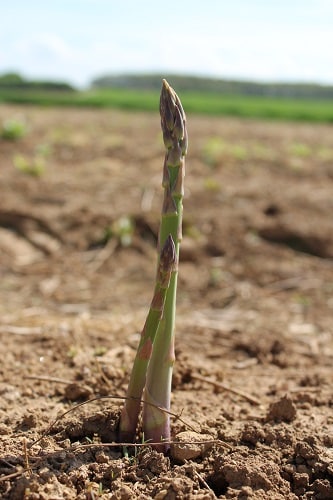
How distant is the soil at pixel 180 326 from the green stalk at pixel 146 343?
0.30 ft

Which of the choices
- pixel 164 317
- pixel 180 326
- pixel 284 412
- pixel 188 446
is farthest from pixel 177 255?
pixel 180 326

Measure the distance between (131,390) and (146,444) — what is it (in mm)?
201

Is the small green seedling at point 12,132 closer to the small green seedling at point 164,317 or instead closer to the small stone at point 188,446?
the small green seedling at point 164,317

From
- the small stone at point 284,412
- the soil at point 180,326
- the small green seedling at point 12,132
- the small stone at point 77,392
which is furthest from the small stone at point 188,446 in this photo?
the small green seedling at point 12,132

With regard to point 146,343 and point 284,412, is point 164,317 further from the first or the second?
point 284,412

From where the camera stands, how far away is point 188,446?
2533 millimetres

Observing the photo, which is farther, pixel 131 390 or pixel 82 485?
pixel 131 390

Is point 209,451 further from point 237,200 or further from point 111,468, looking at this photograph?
point 237,200

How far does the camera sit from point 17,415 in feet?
9.30

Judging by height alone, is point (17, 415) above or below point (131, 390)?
below

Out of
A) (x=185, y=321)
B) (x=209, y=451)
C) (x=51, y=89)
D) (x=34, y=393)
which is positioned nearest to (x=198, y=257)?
(x=185, y=321)

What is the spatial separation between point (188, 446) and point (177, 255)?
0.71 meters

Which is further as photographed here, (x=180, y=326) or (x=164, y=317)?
(x=180, y=326)

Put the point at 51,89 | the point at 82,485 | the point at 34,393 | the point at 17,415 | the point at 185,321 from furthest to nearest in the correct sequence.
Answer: the point at 51,89
the point at 185,321
the point at 34,393
the point at 17,415
the point at 82,485
